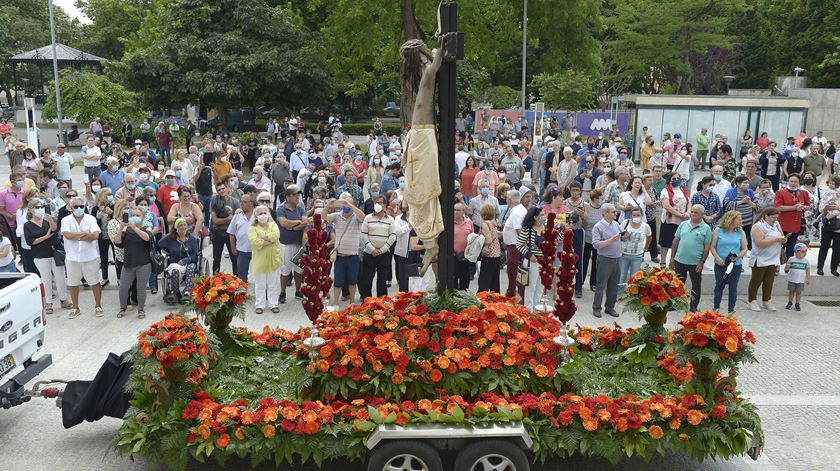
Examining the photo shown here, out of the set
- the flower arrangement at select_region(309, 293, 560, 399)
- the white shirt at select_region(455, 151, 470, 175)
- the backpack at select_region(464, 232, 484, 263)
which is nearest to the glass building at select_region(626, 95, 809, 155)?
the white shirt at select_region(455, 151, 470, 175)

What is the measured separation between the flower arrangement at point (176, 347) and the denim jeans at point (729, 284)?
840 cm

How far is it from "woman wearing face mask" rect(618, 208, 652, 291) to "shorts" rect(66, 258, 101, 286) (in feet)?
26.9

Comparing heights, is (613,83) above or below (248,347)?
above

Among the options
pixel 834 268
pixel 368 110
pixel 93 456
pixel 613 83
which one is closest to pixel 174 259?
pixel 93 456

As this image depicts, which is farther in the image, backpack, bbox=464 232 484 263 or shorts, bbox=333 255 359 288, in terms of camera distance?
shorts, bbox=333 255 359 288

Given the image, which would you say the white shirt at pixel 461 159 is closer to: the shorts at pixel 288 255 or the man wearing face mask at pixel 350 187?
the man wearing face mask at pixel 350 187

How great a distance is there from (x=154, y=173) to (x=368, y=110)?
1563 inches

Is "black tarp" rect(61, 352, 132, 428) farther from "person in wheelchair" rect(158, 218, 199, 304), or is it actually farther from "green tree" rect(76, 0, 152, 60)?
"green tree" rect(76, 0, 152, 60)

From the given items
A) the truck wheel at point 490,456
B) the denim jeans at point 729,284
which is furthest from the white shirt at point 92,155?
Answer: the truck wheel at point 490,456

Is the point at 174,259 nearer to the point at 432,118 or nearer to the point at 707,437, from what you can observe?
the point at 432,118

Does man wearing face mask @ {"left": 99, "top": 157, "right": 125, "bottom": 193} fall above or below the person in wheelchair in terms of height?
above

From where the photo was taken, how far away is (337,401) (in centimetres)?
695

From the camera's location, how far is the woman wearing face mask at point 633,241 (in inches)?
484

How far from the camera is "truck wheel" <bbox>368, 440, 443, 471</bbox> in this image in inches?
260
